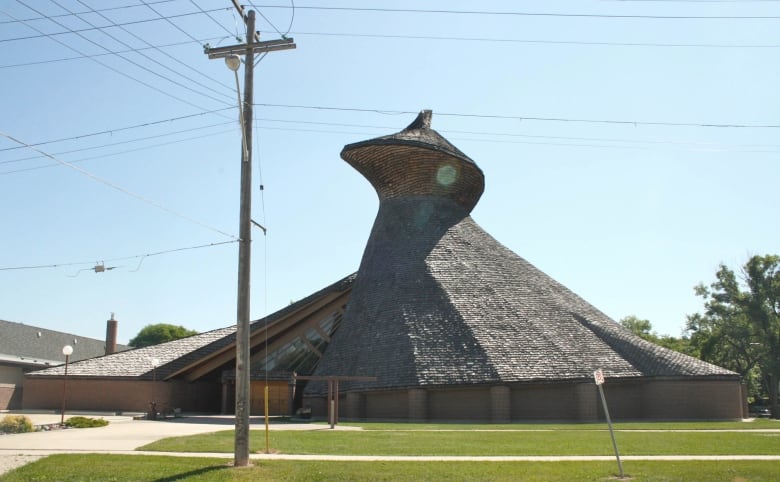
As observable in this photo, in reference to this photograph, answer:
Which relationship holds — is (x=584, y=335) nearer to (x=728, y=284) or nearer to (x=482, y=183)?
(x=482, y=183)

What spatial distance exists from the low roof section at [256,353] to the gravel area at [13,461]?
2159cm

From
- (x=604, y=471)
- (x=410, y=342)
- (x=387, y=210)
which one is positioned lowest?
(x=604, y=471)

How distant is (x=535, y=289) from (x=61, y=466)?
2944 centimetres

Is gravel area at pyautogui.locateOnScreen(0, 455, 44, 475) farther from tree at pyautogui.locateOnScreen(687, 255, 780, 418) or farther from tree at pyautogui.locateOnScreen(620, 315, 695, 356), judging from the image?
tree at pyautogui.locateOnScreen(620, 315, 695, 356)

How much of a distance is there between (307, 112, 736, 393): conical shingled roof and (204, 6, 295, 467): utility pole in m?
18.1

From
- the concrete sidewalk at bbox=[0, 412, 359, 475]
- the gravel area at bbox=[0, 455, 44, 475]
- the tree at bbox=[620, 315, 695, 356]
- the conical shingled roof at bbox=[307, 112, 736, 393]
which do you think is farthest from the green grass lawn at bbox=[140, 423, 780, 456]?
the tree at bbox=[620, 315, 695, 356]

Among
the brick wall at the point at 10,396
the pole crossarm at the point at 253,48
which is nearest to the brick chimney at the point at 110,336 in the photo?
the brick wall at the point at 10,396

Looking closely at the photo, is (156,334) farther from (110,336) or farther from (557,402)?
(557,402)

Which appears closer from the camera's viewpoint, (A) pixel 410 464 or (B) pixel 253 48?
(A) pixel 410 464

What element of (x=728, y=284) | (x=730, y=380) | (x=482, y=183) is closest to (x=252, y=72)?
(x=730, y=380)

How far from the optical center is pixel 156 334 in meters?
102

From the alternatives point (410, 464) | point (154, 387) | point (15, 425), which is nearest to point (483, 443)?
point (410, 464)

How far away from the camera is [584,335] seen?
35.7 meters

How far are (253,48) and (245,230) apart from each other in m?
4.20
